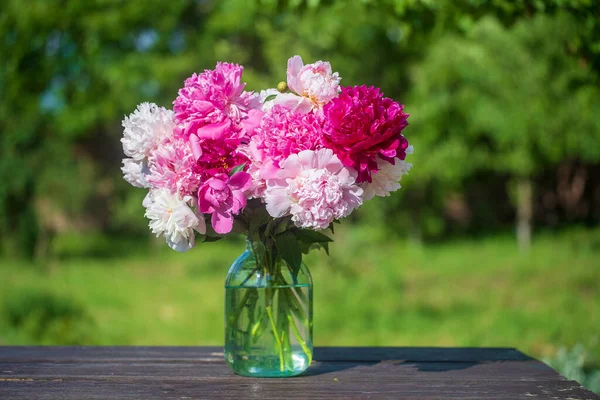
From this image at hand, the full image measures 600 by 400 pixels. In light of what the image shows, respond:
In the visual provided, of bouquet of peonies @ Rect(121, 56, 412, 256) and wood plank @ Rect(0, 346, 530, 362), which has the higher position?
bouquet of peonies @ Rect(121, 56, 412, 256)

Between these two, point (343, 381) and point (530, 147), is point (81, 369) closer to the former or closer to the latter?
point (343, 381)

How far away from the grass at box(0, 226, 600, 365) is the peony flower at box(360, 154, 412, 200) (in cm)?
333

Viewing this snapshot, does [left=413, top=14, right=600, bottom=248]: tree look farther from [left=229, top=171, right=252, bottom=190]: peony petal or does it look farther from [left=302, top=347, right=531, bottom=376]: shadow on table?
[left=229, top=171, right=252, bottom=190]: peony petal

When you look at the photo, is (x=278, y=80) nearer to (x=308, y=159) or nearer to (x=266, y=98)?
(x=266, y=98)

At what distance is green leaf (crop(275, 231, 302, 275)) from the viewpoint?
5.87ft

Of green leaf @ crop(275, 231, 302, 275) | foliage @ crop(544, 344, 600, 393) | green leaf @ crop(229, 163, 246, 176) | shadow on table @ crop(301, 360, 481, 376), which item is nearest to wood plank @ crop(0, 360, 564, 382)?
shadow on table @ crop(301, 360, 481, 376)

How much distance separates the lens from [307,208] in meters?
1.66

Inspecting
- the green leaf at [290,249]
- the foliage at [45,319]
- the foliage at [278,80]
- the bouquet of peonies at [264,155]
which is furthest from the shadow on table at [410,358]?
the foliage at [278,80]

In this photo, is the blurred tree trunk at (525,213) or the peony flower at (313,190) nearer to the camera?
the peony flower at (313,190)

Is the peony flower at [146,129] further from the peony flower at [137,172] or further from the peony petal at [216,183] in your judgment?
the peony petal at [216,183]

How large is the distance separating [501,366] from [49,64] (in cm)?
1197

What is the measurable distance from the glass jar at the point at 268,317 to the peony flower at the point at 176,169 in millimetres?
241

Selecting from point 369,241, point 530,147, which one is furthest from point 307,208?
point 369,241

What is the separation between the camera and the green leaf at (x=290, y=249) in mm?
1789
